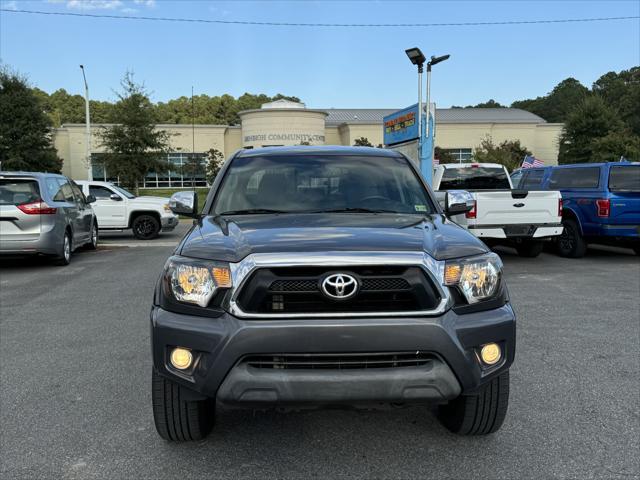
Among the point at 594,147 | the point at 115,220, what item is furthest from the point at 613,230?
the point at 594,147

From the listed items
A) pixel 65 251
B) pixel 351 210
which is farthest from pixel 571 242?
pixel 65 251

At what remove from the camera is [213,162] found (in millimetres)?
49094

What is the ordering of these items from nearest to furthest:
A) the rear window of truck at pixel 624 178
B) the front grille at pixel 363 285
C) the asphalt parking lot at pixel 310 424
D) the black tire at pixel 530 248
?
the front grille at pixel 363 285 < the asphalt parking lot at pixel 310 424 < the rear window of truck at pixel 624 178 < the black tire at pixel 530 248

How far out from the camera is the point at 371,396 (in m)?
2.59

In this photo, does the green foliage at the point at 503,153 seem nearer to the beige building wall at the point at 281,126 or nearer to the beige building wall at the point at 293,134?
the beige building wall at the point at 293,134

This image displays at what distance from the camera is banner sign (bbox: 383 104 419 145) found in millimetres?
19625

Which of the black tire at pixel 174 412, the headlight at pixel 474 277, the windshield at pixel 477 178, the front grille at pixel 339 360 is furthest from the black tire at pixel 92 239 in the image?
the headlight at pixel 474 277

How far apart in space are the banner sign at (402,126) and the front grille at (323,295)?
16.9 meters

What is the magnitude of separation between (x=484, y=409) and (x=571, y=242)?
9.31m

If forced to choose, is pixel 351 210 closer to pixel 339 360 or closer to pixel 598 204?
pixel 339 360

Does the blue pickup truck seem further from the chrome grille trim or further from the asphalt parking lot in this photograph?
the chrome grille trim

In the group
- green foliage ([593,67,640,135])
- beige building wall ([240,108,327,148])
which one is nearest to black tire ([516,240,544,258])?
beige building wall ([240,108,327,148])

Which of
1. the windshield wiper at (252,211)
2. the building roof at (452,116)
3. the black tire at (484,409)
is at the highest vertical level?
the building roof at (452,116)

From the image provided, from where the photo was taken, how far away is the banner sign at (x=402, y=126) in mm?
19625
